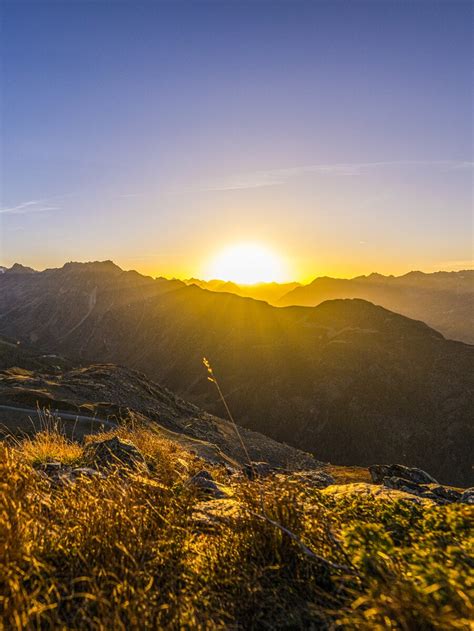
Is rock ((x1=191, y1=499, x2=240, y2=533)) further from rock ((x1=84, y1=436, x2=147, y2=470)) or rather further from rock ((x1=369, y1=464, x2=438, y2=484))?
rock ((x1=369, y1=464, x2=438, y2=484))

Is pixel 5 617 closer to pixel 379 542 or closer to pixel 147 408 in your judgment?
pixel 379 542

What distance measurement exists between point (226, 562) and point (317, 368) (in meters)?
100

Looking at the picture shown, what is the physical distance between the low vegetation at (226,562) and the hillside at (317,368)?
73835 millimetres

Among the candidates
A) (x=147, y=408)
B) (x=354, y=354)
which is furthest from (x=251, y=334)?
(x=147, y=408)

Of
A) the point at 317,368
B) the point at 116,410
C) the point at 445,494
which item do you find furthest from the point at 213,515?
the point at 317,368

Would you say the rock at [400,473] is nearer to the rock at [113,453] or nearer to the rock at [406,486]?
the rock at [406,486]

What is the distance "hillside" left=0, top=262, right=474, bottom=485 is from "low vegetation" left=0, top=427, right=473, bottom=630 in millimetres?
73835

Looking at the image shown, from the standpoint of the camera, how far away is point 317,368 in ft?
331

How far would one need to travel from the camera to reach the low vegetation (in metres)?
2.07

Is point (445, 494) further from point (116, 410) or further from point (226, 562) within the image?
point (116, 410)

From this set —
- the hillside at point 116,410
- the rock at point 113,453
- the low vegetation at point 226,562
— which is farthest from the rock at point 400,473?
the low vegetation at point 226,562

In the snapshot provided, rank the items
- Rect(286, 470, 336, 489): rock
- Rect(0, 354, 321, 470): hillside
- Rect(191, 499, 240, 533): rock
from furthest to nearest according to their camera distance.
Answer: Rect(0, 354, 321, 470): hillside
Rect(286, 470, 336, 489): rock
Rect(191, 499, 240, 533): rock

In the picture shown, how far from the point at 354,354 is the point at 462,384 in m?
23.1

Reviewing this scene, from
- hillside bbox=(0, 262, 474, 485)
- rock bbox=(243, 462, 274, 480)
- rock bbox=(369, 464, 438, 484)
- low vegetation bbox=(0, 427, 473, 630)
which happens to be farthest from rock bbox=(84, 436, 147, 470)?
hillside bbox=(0, 262, 474, 485)
